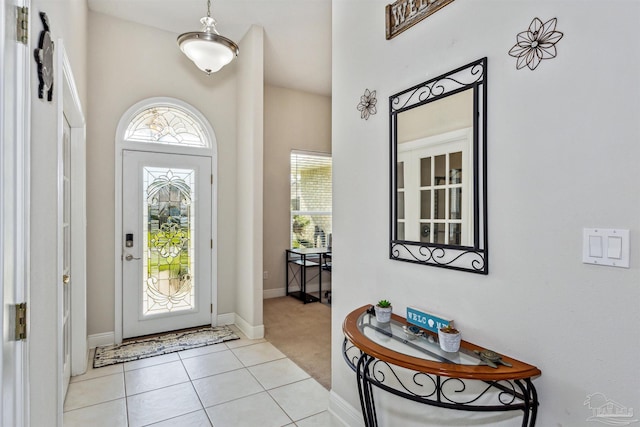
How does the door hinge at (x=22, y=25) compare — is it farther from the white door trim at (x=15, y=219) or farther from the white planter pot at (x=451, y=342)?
the white planter pot at (x=451, y=342)

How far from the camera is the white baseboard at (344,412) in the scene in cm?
200

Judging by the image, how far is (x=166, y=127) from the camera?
146 inches

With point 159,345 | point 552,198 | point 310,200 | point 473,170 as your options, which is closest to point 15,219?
point 473,170

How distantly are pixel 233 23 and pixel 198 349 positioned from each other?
3.31m

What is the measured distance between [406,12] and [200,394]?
281 cm

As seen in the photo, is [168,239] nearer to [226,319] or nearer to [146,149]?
[146,149]

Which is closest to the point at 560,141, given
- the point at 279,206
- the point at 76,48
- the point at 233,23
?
the point at 76,48

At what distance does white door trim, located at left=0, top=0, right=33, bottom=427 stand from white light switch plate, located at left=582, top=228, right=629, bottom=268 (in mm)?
1671

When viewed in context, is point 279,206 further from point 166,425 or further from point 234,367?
point 166,425

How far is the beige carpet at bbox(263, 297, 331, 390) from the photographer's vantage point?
2.99 m

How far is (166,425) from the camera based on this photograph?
215cm

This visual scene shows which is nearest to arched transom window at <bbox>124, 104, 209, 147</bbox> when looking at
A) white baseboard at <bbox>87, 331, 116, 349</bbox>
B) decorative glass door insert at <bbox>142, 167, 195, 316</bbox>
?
decorative glass door insert at <bbox>142, 167, 195, 316</bbox>

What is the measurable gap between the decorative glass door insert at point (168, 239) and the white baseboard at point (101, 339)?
0.37 meters

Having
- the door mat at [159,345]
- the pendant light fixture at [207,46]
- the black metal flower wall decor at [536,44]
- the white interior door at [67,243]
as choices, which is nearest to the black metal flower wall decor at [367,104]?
the black metal flower wall decor at [536,44]
